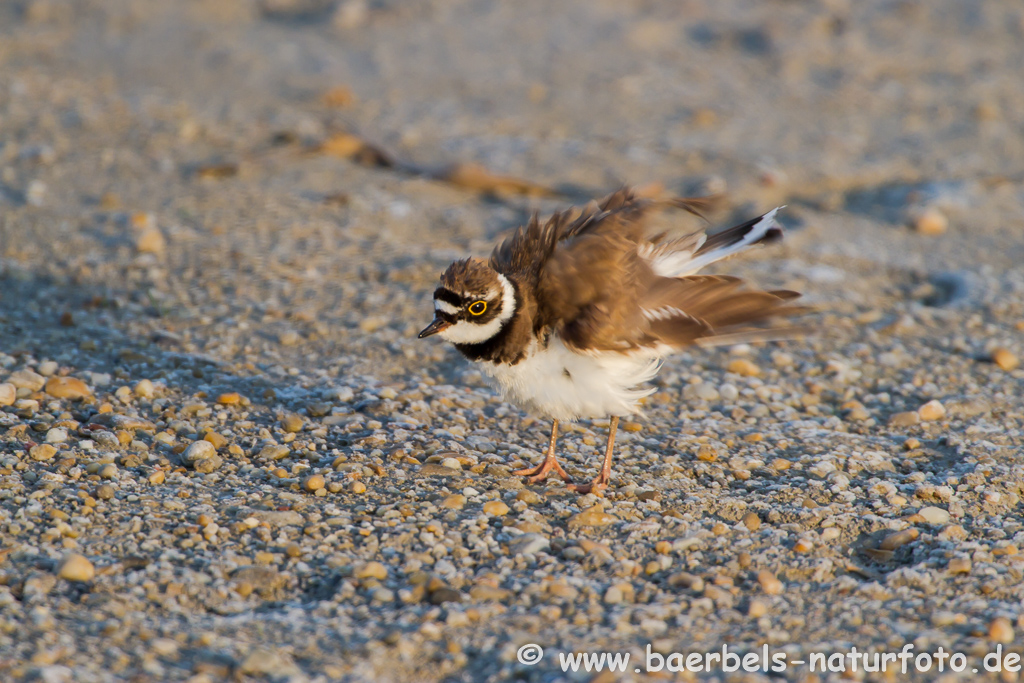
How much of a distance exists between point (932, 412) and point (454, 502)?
2.54 metres

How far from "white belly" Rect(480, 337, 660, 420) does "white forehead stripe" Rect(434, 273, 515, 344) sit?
0.44ft

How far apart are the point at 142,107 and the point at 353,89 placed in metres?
1.86

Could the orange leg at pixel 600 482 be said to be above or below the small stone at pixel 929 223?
below

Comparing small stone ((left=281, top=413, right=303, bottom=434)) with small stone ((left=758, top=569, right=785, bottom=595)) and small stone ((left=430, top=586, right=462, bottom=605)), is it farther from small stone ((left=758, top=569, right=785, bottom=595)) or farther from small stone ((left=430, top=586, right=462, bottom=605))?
small stone ((left=758, top=569, right=785, bottom=595))

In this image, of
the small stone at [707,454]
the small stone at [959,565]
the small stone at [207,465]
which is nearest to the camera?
the small stone at [959,565]

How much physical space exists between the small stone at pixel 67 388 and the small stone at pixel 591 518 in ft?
8.12

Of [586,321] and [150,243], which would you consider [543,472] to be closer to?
[586,321]

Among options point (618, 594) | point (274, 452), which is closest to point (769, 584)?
point (618, 594)

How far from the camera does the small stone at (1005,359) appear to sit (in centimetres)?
538

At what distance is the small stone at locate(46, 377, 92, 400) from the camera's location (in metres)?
4.68

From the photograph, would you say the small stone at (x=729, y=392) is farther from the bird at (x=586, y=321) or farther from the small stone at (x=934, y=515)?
the small stone at (x=934, y=515)

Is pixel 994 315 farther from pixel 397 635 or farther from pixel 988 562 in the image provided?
pixel 397 635

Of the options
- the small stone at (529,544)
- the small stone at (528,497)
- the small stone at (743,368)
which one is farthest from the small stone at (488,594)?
the small stone at (743,368)

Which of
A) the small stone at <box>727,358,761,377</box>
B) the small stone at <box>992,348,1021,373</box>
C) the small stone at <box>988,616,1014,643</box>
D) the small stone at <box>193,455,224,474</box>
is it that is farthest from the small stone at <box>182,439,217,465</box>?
the small stone at <box>992,348,1021,373</box>
